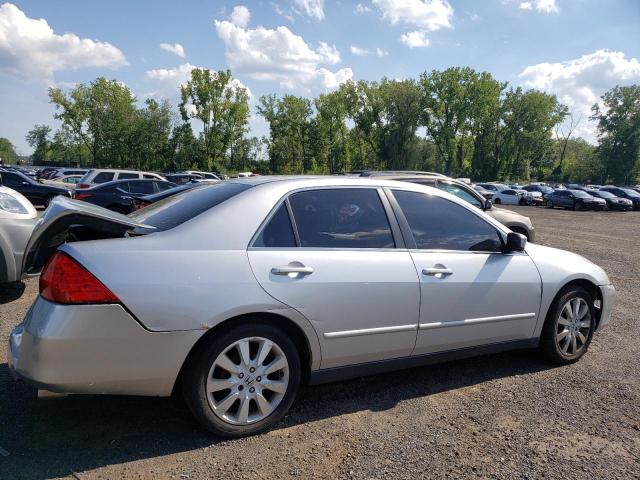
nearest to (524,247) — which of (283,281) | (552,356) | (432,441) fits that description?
(552,356)

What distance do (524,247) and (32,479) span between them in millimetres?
3630

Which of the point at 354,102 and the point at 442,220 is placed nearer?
the point at 442,220

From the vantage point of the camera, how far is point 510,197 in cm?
4097

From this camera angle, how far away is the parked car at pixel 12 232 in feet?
17.9

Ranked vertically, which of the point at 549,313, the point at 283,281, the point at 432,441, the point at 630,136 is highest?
the point at 630,136

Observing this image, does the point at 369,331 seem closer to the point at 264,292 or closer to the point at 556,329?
the point at 264,292

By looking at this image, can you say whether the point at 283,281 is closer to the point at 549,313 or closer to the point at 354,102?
the point at 549,313

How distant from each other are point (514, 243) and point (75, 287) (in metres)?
3.13

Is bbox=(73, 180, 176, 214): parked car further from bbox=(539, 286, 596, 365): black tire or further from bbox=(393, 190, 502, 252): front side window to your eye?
bbox=(539, 286, 596, 365): black tire

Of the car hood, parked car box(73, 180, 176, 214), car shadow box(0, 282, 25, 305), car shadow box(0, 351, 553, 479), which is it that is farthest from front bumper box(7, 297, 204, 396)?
parked car box(73, 180, 176, 214)

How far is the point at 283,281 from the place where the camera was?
293 centimetres

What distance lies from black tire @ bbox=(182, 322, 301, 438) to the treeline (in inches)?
2395

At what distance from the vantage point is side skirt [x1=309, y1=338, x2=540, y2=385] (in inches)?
126

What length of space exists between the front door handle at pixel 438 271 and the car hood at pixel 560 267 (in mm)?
993
